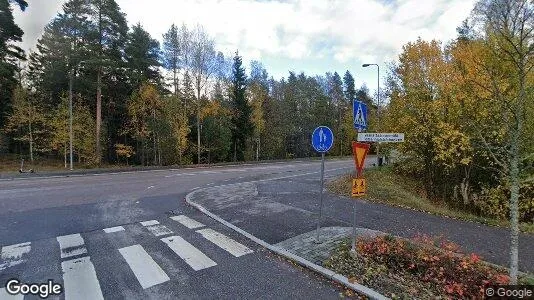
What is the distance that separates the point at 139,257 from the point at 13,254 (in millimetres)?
2572

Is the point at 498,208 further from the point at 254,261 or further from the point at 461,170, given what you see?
the point at 254,261

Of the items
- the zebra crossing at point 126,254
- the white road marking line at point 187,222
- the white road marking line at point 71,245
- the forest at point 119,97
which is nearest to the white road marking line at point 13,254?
the zebra crossing at point 126,254

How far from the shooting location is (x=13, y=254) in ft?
20.0

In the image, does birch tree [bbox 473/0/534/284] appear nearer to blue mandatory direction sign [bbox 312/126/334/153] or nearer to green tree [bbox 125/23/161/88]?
blue mandatory direction sign [bbox 312/126/334/153]

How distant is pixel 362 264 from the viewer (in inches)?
226

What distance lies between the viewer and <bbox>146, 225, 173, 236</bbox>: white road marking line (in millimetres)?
7617

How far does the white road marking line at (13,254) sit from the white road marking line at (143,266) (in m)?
1.83

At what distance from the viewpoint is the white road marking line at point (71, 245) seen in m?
6.21

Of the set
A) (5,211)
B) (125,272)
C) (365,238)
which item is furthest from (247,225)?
(5,211)

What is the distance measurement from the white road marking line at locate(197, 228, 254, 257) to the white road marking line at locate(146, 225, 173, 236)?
2.69 feet

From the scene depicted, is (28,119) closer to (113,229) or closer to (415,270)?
(113,229)

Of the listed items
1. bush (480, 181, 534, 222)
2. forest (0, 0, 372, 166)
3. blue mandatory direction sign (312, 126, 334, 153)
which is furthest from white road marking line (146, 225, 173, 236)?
forest (0, 0, 372, 166)

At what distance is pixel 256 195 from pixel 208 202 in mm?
2427

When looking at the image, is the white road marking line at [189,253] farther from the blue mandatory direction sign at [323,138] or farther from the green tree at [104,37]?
the green tree at [104,37]
